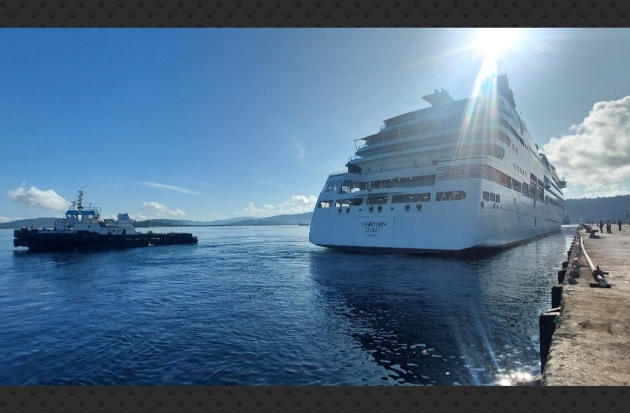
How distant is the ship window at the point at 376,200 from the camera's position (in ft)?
93.7

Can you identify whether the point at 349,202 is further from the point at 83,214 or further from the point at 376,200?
the point at 83,214

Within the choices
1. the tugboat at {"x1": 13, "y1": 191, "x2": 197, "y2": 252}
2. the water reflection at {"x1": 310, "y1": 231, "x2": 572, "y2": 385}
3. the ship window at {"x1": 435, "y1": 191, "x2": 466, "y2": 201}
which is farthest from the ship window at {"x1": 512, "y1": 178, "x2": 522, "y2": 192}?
the tugboat at {"x1": 13, "y1": 191, "x2": 197, "y2": 252}

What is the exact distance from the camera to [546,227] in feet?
182

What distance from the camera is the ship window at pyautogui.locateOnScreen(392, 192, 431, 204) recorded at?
2589 centimetres

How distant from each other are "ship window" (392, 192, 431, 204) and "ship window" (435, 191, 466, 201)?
78 centimetres

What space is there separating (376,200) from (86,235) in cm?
4319

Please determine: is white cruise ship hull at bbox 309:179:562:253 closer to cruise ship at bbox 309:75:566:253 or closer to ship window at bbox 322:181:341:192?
cruise ship at bbox 309:75:566:253

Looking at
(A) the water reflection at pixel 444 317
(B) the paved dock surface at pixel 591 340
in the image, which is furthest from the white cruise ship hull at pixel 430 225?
(B) the paved dock surface at pixel 591 340

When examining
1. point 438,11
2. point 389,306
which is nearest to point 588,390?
point 438,11

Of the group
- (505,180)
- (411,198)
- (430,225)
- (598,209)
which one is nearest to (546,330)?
(430,225)

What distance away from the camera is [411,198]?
88.0 ft

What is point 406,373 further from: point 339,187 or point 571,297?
point 339,187

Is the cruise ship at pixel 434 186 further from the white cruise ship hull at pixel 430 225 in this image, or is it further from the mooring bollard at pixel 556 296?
the mooring bollard at pixel 556 296

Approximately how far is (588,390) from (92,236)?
56146 mm
